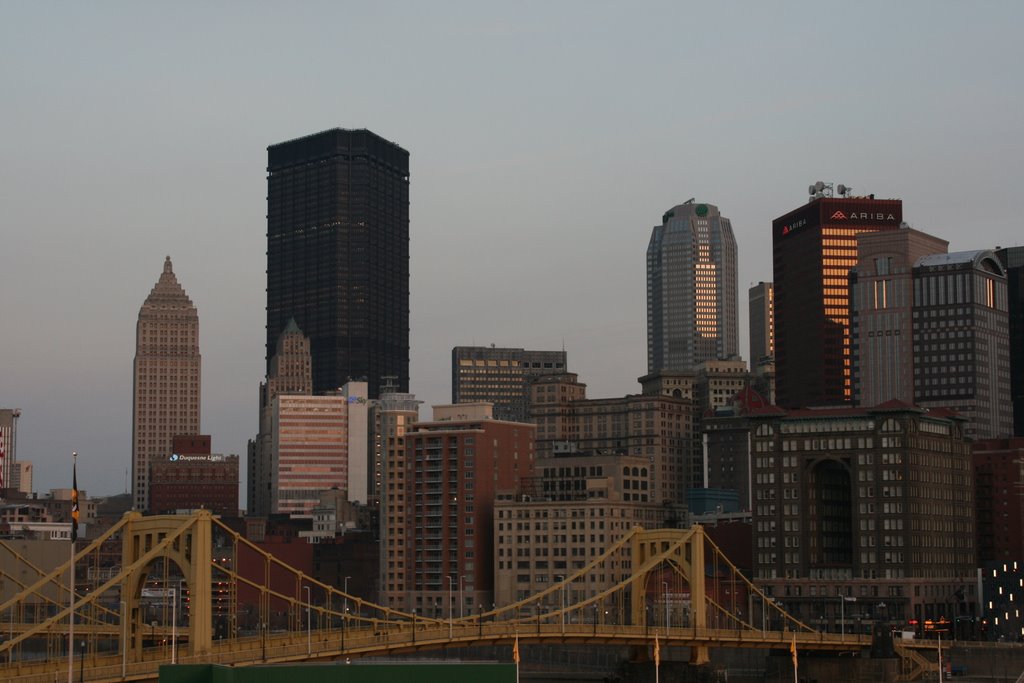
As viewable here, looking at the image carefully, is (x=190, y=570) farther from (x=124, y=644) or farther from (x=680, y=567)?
(x=680, y=567)

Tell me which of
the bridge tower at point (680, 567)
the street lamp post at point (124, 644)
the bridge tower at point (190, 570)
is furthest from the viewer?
the bridge tower at point (680, 567)

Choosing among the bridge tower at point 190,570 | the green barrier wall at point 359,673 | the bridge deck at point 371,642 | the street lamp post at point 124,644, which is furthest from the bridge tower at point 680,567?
the green barrier wall at point 359,673

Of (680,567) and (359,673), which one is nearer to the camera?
(359,673)

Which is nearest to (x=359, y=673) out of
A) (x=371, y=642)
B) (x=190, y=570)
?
(x=190, y=570)

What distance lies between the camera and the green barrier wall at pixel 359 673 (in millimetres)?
76875

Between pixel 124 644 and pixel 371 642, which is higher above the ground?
pixel 124 644

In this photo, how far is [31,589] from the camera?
101125 mm

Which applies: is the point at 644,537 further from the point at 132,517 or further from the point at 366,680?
the point at 366,680

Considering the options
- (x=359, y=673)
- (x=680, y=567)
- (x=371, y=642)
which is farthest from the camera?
(x=680, y=567)

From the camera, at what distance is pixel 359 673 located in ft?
256

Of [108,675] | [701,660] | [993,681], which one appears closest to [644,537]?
[701,660]

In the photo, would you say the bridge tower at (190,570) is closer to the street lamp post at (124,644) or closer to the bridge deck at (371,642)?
the bridge deck at (371,642)

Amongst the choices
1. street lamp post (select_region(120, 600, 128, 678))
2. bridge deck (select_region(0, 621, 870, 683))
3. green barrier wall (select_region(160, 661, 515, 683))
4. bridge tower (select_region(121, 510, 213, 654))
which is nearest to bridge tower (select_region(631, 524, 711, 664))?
bridge deck (select_region(0, 621, 870, 683))

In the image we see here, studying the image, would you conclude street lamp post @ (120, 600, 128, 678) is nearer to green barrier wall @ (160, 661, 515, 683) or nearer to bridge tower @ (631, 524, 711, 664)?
green barrier wall @ (160, 661, 515, 683)
